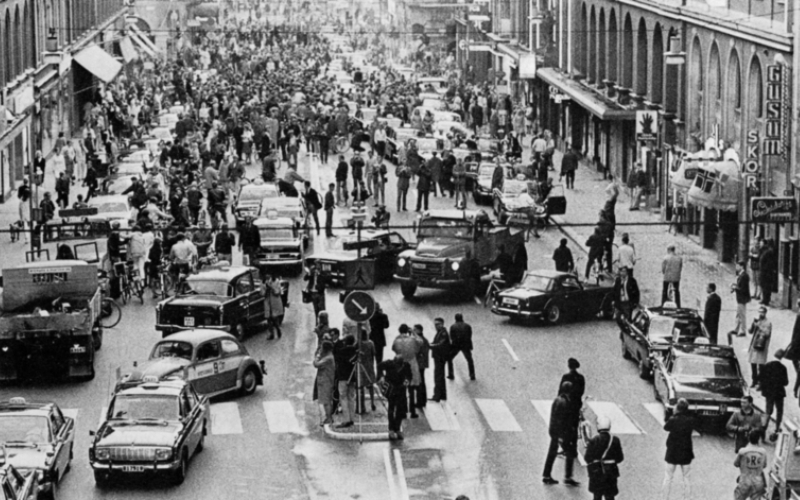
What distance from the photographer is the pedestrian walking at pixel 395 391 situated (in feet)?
93.6

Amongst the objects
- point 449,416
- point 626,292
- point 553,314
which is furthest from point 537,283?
point 449,416

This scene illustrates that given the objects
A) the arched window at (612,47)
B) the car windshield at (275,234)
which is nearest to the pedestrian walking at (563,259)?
the car windshield at (275,234)

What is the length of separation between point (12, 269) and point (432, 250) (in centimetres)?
1047

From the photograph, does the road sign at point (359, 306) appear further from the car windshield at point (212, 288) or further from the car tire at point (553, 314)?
the car tire at point (553, 314)

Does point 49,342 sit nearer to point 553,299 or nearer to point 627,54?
point 553,299

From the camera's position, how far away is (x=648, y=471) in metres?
27.0

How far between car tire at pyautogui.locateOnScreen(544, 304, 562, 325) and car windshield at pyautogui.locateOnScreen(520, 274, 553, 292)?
1.22 feet

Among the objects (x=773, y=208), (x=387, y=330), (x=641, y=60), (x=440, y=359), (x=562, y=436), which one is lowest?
(x=387, y=330)

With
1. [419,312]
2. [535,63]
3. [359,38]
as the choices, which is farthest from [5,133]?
[359,38]

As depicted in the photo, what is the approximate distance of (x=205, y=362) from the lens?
102ft

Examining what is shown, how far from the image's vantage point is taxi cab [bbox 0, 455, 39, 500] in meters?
22.2

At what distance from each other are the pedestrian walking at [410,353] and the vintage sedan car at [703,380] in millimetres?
3964

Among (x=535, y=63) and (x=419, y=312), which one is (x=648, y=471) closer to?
(x=419, y=312)

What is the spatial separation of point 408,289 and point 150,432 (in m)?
16.0
